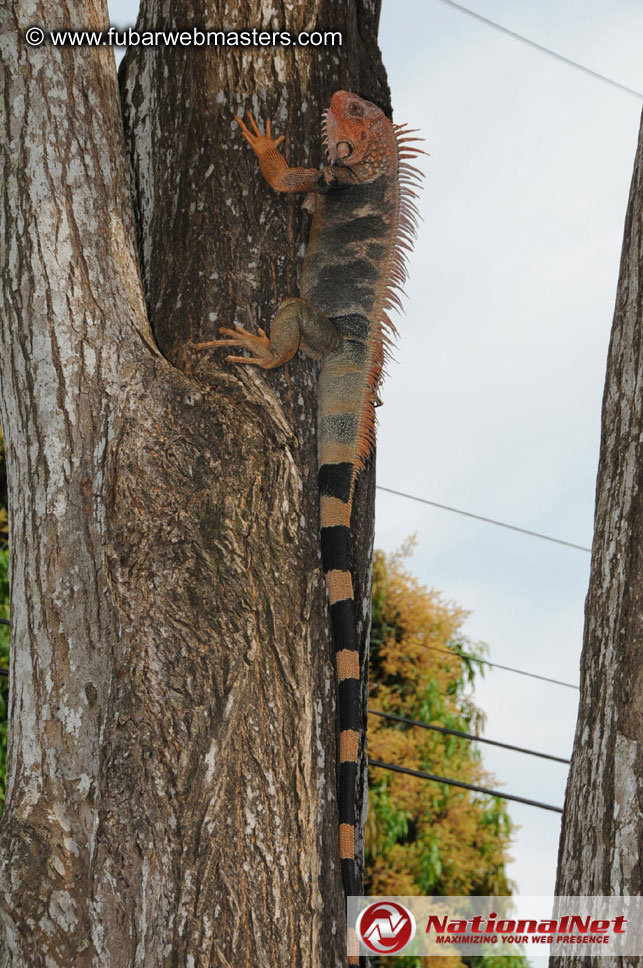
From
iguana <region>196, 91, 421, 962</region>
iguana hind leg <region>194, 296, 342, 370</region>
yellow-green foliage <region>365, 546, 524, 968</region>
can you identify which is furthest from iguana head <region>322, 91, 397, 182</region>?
yellow-green foliage <region>365, 546, 524, 968</region>

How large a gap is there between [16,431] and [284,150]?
4.40 ft

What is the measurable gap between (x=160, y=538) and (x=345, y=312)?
4.06ft

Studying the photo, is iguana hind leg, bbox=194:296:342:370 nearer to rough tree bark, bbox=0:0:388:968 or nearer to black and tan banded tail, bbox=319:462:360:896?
rough tree bark, bbox=0:0:388:968

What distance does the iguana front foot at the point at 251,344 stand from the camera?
3.31 m

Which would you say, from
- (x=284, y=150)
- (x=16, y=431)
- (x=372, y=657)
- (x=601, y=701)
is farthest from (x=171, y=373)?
(x=372, y=657)

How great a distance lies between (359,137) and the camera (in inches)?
147

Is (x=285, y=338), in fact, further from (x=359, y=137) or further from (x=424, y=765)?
(x=424, y=765)

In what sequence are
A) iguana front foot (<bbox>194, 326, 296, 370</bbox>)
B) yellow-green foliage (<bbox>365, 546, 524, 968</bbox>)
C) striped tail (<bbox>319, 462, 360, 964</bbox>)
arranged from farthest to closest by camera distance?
yellow-green foliage (<bbox>365, 546, 524, 968</bbox>), iguana front foot (<bbox>194, 326, 296, 370</bbox>), striped tail (<bbox>319, 462, 360, 964</bbox>)

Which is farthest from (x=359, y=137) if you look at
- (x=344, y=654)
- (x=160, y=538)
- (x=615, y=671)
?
(x=615, y=671)

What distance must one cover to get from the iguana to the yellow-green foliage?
633 centimetres

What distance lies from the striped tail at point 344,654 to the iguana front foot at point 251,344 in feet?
1.50

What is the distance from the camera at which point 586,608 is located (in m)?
2.77

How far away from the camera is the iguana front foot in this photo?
331 cm

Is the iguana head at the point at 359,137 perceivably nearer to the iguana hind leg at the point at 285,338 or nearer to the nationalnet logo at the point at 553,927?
the iguana hind leg at the point at 285,338
